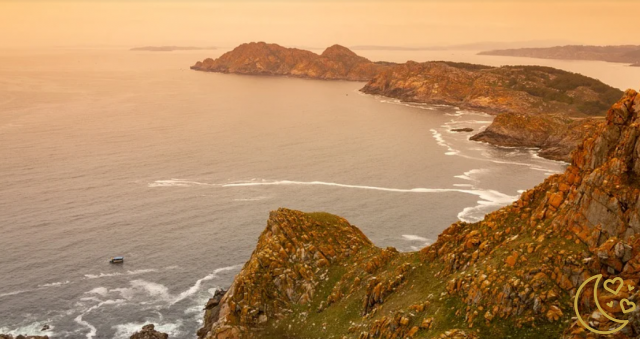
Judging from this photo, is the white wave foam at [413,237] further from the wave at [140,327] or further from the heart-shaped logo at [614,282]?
the heart-shaped logo at [614,282]

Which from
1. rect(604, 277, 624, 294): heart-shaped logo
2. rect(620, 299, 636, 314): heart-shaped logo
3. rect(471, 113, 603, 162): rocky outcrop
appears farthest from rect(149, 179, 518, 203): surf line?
rect(620, 299, 636, 314): heart-shaped logo

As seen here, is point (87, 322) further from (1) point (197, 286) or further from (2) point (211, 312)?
(1) point (197, 286)

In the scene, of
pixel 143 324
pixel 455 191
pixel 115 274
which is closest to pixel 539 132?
pixel 455 191

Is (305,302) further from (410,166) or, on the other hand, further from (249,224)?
(410,166)

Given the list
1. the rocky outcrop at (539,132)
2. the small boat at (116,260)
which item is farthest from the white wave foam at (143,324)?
the rocky outcrop at (539,132)

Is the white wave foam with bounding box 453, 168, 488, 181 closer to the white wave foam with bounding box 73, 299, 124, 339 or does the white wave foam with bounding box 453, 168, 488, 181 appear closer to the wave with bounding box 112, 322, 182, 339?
the wave with bounding box 112, 322, 182, 339
